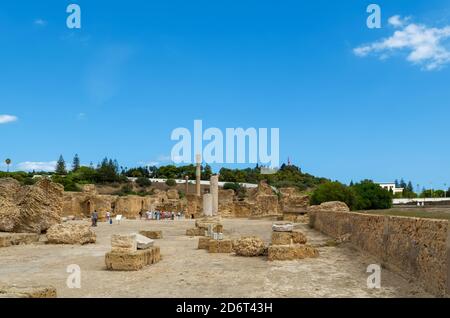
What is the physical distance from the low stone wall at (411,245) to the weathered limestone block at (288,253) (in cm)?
168

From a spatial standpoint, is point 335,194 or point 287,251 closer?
point 287,251

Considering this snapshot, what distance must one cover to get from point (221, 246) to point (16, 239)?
7915mm

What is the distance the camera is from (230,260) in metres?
11.8

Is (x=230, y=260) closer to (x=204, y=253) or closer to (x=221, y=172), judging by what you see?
(x=204, y=253)

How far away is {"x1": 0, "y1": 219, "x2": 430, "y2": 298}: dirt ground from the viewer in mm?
7384

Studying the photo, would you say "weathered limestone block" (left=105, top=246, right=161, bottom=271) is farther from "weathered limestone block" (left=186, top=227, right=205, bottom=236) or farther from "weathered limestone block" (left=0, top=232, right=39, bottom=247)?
"weathered limestone block" (left=186, top=227, right=205, bottom=236)

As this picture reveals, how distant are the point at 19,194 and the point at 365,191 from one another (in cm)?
3538

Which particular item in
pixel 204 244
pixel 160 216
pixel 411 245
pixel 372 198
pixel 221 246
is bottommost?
pixel 160 216

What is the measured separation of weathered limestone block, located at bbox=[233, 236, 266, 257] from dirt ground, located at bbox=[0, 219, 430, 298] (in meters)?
0.29

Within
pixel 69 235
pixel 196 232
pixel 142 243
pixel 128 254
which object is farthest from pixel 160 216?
pixel 128 254

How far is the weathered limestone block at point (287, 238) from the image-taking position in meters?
12.6

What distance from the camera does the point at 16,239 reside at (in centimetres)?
1611

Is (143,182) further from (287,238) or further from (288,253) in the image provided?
(288,253)
